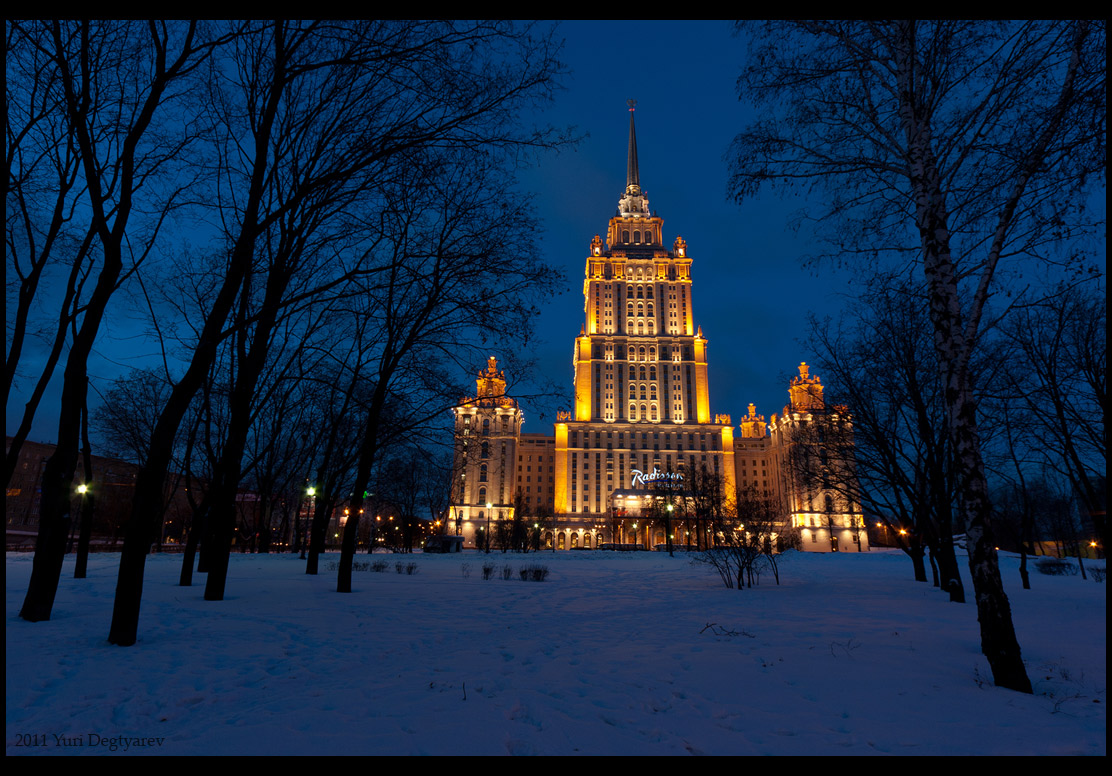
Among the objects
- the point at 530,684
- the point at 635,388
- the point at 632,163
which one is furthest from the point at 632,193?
the point at 530,684

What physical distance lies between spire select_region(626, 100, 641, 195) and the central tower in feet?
82.9

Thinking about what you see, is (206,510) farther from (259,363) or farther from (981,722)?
(981,722)

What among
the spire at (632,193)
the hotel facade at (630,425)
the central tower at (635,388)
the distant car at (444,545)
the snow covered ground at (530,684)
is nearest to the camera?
the snow covered ground at (530,684)

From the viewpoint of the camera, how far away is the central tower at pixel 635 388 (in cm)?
11712

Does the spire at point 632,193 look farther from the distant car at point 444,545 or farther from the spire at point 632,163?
the distant car at point 444,545

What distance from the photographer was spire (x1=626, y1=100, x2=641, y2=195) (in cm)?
14730

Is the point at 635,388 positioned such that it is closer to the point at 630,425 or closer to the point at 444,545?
the point at 630,425

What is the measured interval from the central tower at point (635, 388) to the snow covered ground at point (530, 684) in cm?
10193

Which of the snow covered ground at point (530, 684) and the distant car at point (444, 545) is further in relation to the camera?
the distant car at point (444, 545)

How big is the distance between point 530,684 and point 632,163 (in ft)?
533

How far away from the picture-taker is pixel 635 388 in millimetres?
122500

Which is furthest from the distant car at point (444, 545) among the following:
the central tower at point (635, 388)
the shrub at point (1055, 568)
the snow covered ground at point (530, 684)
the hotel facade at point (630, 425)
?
the central tower at point (635, 388)

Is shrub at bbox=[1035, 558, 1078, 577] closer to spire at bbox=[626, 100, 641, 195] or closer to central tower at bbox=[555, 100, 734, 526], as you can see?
central tower at bbox=[555, 100, 734, 526]
